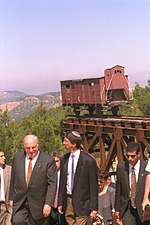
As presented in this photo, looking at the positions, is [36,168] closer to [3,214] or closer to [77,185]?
[77,185]

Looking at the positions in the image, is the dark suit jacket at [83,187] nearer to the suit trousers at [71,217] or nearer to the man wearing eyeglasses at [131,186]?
the suit trousers at [71,217]

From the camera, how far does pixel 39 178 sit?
520cm

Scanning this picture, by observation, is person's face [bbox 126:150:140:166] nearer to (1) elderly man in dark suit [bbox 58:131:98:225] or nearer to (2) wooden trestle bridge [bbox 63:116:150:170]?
(1) elderly man in dark suit [bbox 58:131:98:225]

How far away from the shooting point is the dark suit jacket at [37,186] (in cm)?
519

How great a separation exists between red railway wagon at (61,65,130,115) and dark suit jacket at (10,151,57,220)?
17.2 meters

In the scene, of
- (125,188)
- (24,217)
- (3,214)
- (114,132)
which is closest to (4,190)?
(3,214)

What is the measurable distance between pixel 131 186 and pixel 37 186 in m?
1.25

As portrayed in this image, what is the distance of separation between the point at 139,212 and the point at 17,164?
1.74m

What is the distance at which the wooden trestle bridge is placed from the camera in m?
14.6

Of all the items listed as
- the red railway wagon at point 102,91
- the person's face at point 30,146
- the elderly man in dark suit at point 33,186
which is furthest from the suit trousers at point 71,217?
the red railway wagon at point 102,91

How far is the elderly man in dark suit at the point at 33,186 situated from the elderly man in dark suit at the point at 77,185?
0.22 metres

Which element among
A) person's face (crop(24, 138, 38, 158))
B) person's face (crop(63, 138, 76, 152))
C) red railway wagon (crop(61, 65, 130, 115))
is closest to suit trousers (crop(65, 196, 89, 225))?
person's face (crop(63, 138, 76, 152))

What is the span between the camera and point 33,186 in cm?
519

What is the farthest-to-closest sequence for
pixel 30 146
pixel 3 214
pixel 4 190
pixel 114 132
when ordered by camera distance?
pixel 114 132
pixel 3 214
pixel 4 190
pixel 30 146
